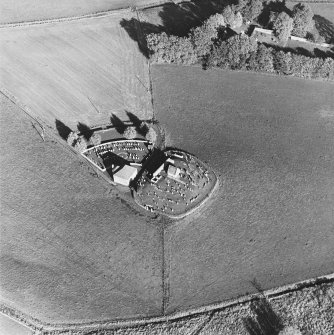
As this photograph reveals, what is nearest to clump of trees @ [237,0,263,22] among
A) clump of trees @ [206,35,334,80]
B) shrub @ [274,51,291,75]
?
clump of trees @ [206,35,334,80]

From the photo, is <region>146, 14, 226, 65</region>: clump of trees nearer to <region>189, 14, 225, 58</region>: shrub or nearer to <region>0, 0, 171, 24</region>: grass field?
<region>189, 14, 225, 58</region>: shrub

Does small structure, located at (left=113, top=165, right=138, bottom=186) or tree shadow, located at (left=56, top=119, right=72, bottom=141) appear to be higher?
tree shadow, located at (left=56, top=119, right=72, bottom=141)

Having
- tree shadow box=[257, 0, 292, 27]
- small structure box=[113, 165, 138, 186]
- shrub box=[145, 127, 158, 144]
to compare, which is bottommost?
small structure box=[113, 165, 138, 186]

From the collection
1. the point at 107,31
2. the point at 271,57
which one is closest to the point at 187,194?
the point at 271,57

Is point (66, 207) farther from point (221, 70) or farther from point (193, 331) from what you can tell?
point (221, 70)

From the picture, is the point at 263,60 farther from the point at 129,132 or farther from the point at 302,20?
the point at 129,132

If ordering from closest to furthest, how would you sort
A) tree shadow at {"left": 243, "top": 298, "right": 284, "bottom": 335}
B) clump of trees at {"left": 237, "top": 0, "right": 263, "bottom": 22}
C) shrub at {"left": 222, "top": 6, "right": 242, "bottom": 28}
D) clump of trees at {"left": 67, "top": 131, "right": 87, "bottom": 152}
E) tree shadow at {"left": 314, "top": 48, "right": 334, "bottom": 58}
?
tree shadow at {"left": 243, "top": 298, "right": 284, "bottom": 335}, clump of trees at {"left": 67, "top": 131, "right": 87, "bottom": 152}, tree shadow at {"left": 314, "top": 48, "right": 334, "bottom": 58}, shrub at {"left": 222, "top": 6, "right": 242, "bottom": 28}, clump of trees at {"left": 237, "top": 0, "right": 263, "bottom": 22}

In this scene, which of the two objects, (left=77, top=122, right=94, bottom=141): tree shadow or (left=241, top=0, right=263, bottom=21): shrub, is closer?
(left=77, top=122, right=94, bottom=141): tree shadow
